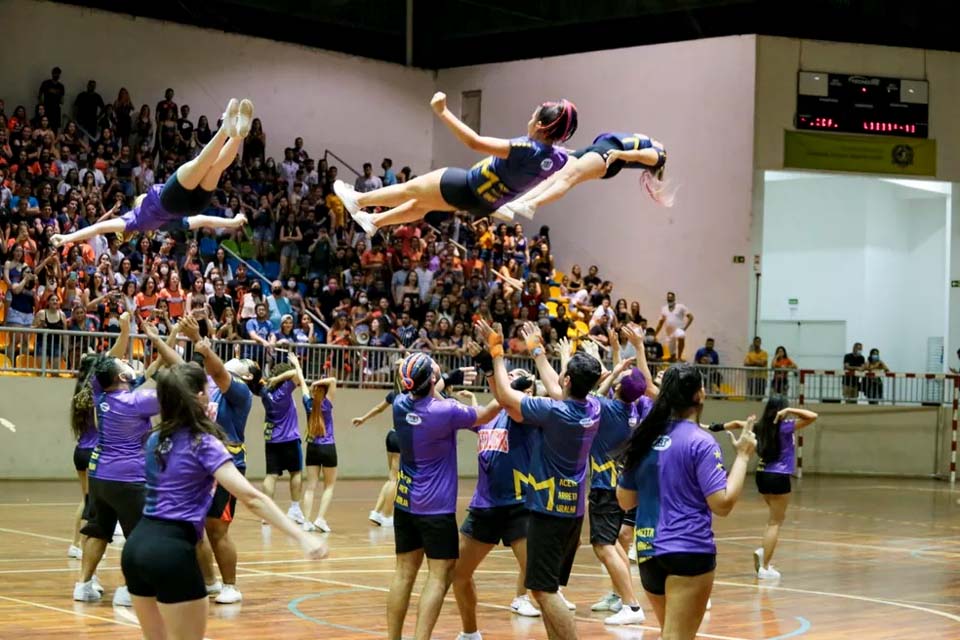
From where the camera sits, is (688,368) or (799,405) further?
(799,405)

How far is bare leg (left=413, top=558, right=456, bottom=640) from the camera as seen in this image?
8625 mm

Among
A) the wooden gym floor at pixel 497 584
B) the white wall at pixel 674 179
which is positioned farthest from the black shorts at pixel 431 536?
the white wall at pixel 674 179

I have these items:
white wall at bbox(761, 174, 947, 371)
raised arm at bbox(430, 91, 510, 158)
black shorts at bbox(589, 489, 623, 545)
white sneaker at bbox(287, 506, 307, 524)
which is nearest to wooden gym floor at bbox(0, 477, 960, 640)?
white sneaker at bbox(287, 506, 307, 524)

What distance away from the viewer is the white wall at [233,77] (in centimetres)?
2697

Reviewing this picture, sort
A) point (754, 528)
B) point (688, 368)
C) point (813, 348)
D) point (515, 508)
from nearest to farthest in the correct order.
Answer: point (688, 368) < point (515, 508) < point (754, 528) < point (813, 348)

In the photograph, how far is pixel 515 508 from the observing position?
9.71 metres

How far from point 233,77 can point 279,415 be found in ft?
52.3

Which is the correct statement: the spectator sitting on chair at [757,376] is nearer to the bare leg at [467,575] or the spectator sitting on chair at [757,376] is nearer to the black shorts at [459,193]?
the bare leg at [467,575]

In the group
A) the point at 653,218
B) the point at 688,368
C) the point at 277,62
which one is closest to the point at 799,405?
the point at 653,218

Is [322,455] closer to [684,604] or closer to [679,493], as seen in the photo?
[679,493]

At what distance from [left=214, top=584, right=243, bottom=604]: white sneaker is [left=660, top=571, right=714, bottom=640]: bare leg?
17.0 ft

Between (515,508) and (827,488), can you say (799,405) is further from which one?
(515,508)

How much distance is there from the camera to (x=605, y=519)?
1098 cm

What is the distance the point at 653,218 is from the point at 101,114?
492 inches
